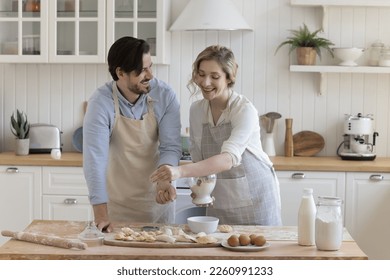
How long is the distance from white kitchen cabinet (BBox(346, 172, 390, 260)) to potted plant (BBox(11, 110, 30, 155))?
7.13 ft

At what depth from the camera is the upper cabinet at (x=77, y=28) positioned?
199 inches

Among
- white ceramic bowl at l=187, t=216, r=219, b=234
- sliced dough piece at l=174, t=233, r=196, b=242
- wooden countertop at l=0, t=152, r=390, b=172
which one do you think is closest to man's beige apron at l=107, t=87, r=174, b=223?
white ceramic bowl at l=187, t=216, r=219, b=234

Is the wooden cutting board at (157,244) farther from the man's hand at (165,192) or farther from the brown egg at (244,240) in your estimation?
the man's hand at (165,192)

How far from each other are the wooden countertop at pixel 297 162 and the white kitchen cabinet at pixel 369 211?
0.05 metres

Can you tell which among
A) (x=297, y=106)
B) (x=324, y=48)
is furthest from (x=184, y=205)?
(x=324, y=48)

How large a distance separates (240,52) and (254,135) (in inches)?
84.7

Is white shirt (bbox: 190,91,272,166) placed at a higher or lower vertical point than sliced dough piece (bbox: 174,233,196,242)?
higher

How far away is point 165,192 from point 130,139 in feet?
1.19

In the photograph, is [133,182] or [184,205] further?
[184,205]

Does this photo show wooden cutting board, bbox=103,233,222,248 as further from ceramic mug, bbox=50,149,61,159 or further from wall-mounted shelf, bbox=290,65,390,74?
wall-mounted shelf, bbox=290,65,390,74

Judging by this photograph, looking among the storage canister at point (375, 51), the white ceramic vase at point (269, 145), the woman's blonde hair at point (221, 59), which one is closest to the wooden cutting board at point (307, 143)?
the white ceramic vase at point (269, 145)

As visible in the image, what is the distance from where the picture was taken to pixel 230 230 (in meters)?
3.01

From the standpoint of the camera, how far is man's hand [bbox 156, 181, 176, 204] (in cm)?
309

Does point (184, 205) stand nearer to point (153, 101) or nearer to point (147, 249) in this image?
point (153, 101)
